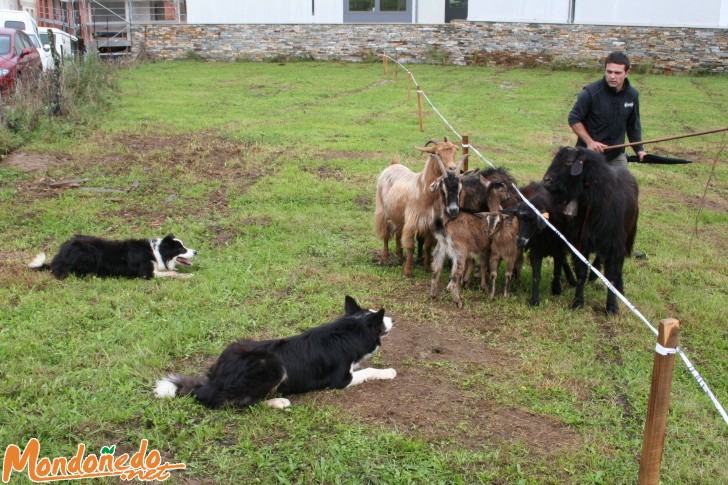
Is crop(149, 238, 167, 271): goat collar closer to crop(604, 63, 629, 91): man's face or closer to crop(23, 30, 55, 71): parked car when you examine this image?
crop(604, 63, 629, 91): man's face

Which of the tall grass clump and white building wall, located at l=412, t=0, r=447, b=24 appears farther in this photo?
white building wall, located at l=412, t=0, r=447, b=24

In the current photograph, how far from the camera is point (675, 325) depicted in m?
3.32

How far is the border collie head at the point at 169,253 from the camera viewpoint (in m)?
7.62

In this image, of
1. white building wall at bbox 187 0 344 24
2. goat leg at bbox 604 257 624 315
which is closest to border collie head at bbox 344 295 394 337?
goat leg at bbox 604 257 624 315

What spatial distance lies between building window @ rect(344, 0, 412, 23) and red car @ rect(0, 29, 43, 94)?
17259 millimetres

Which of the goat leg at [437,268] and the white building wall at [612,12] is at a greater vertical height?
the white building wall at [612,12]

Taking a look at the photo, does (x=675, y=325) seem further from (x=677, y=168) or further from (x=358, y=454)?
(x=677, y=168)

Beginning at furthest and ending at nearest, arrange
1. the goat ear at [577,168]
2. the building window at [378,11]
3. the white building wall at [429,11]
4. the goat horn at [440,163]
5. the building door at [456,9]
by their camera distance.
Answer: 1. the building door at [456,9]
2. the white building wall at [429,11]
3. the building window at [378,11]
4. the goat horn at [440,163]
5. the goat ear at [577,168]

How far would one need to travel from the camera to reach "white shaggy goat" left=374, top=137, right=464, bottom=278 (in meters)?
7.73

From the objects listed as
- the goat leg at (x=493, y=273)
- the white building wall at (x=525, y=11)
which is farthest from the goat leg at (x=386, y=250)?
the white building wall at (x=525, y=11)

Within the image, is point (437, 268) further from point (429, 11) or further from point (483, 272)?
point (429, 11)

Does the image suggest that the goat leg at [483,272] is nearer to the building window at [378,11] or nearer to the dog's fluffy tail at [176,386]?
the dog's fluffy tail at [176,386]

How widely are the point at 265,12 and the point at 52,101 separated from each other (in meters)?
17.9

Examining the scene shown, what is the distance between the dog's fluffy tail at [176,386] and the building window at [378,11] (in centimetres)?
2926
